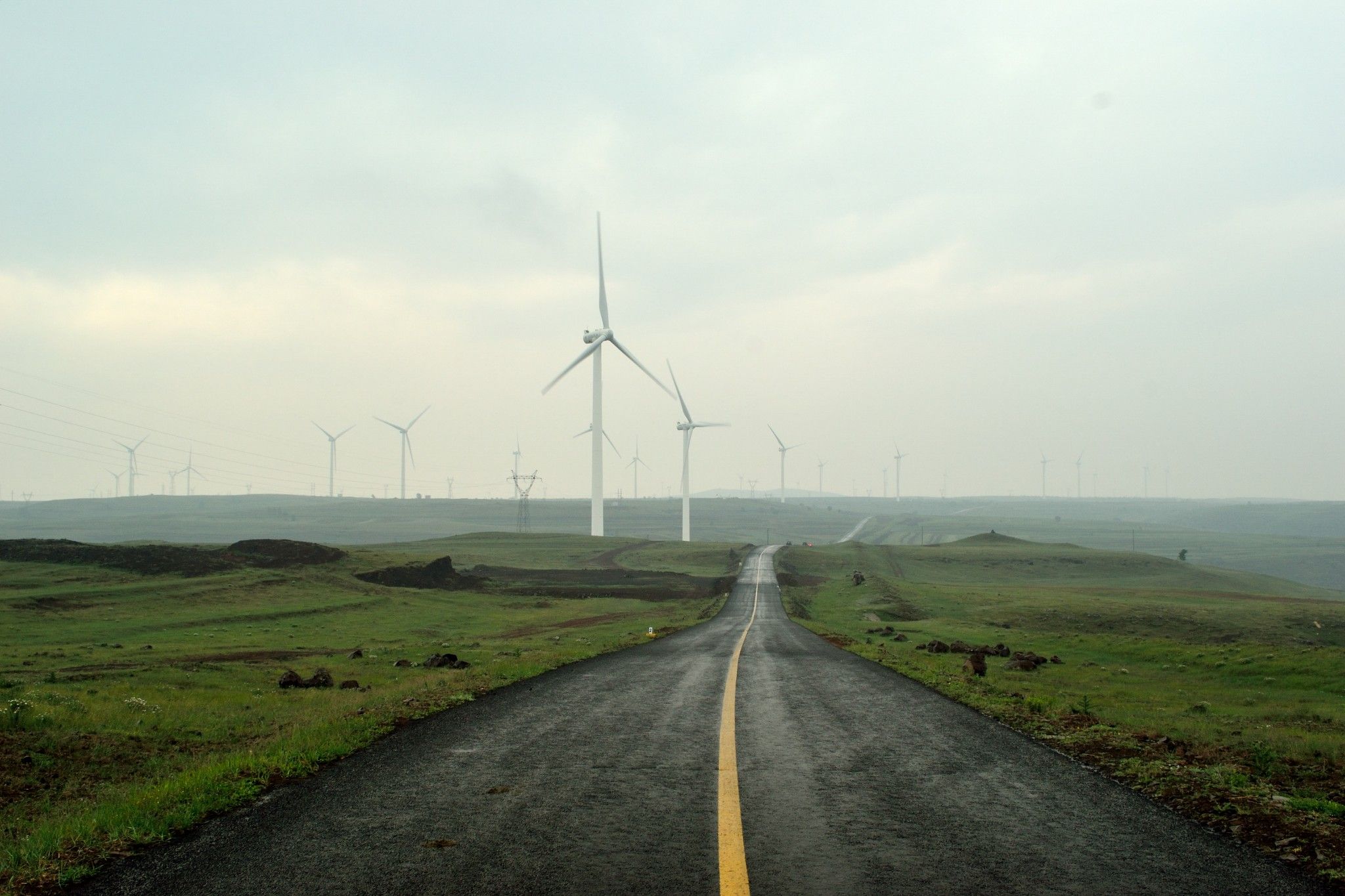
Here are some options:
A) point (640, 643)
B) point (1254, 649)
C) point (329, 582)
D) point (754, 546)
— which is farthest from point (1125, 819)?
point (754, 546)

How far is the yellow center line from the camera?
6.67 m

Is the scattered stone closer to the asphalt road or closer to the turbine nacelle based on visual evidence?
the asphalt road

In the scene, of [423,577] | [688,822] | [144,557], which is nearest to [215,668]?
[688,822]

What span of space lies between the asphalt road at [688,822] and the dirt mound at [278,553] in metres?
82.2

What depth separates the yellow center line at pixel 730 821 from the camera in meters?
6.67

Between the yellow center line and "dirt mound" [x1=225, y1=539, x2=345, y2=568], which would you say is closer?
the yellow center line

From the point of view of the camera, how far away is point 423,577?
91938 millimetres

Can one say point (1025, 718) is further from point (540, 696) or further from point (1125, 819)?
point (540, 696)

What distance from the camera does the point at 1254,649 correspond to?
129 ft

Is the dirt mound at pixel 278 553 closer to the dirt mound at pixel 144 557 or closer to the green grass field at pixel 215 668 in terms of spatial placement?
the dirt mound at pixel 144 557

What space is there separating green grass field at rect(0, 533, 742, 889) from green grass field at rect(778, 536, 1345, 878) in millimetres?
10355

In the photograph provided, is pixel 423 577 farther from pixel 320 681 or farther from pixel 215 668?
pixel 320 681

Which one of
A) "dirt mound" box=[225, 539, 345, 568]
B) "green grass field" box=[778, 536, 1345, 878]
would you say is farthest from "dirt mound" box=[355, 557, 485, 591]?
"green grass field" box=[778, 536, 1345, 878]

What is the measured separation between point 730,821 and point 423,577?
88.1 meters
